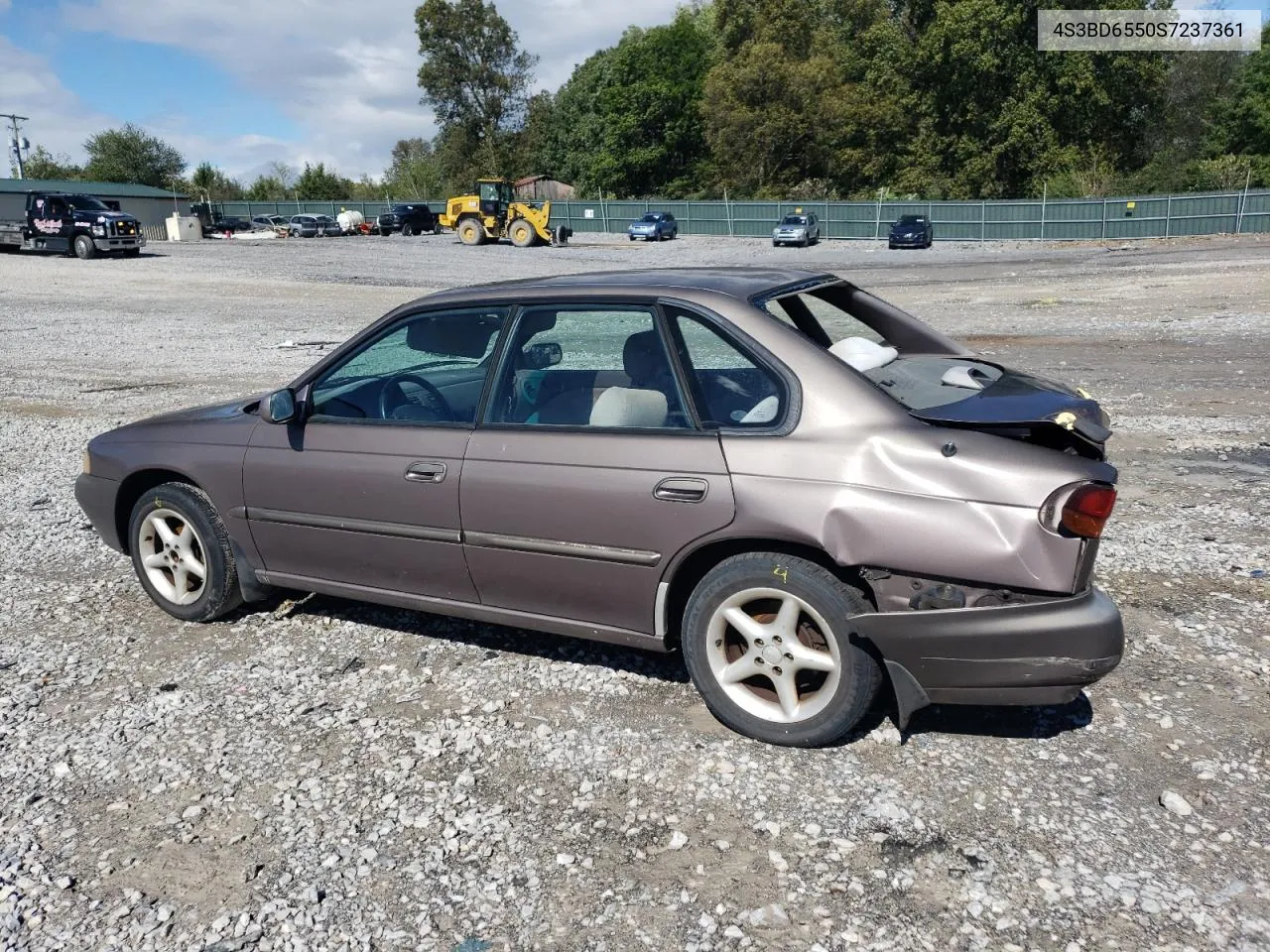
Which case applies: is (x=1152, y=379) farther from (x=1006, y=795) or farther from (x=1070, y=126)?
(x=1070, y=126)

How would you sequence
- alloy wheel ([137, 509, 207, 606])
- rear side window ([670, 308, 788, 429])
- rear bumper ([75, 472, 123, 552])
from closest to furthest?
rear side window ([670, 308, 788, 429]) < alloy wheel ([137, 509, 207, 606]) < rear bumper ([75, 472, 123, 552])

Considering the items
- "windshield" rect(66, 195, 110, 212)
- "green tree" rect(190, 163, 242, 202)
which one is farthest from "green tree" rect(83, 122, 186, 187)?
"windshield" rect(66, 195, 110, 212)

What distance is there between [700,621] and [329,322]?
15.6m

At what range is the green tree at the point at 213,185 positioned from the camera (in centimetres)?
8256

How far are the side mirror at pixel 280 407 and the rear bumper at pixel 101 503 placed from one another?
1178mm

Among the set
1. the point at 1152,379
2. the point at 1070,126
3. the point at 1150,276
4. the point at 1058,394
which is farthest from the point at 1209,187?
the point at 1058,394

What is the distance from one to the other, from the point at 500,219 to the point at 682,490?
43.1m

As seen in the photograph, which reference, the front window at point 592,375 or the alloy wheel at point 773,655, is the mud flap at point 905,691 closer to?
the alloy wheel at point 773,655

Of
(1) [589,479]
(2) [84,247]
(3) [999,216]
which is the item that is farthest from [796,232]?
(1) [589,479]

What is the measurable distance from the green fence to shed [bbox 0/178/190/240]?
28660mm

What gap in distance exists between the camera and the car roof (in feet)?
13.0

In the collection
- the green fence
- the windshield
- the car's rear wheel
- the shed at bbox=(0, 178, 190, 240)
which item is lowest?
the car's rear wheel

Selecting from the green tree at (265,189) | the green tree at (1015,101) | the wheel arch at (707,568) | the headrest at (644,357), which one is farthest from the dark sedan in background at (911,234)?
the green tree at (265,189)

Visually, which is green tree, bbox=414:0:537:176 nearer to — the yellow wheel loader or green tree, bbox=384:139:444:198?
green tree, bbox=384:139:444:198
